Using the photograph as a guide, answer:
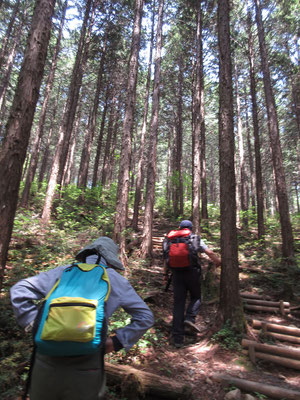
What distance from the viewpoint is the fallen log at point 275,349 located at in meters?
4.04

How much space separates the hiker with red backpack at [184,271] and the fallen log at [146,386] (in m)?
1.63

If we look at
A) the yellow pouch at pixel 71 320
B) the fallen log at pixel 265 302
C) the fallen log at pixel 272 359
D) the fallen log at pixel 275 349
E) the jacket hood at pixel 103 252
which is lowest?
the fallen log at pixel 272 359

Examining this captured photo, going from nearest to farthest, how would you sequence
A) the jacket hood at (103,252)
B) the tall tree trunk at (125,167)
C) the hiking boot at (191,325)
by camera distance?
1. the jacket hood at (103,252)
2. the hiking boot at (191,325)
3. the tall tree trunk at (125,167)

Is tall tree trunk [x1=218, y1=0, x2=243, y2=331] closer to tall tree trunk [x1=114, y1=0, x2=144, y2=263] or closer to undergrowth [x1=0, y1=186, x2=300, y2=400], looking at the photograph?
undergrowth [x1=0, y1=186, x2=300, y2=400]

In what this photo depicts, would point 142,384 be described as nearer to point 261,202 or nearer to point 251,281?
point 251,281

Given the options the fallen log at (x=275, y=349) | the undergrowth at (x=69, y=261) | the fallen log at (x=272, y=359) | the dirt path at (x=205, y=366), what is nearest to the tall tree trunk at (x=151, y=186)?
the undergrowth at (x=69, y=261)

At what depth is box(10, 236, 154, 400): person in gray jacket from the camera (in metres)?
1.62

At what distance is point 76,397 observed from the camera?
1.61 m

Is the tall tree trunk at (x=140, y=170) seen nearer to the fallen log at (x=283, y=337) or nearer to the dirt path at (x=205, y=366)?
the dirt path at (x=205, y=366)

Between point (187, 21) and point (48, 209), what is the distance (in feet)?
51.7

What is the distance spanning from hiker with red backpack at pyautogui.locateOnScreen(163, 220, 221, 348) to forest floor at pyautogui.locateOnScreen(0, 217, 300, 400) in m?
0.36

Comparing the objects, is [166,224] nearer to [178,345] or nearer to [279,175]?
[279,175]

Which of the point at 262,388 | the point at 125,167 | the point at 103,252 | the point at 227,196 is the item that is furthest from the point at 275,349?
the point at 125,167

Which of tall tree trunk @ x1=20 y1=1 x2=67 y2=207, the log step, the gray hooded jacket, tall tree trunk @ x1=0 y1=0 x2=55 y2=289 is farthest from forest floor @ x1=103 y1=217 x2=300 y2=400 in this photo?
tall tree trunk @ x1=20 y1=1 x2=67 y2=207
